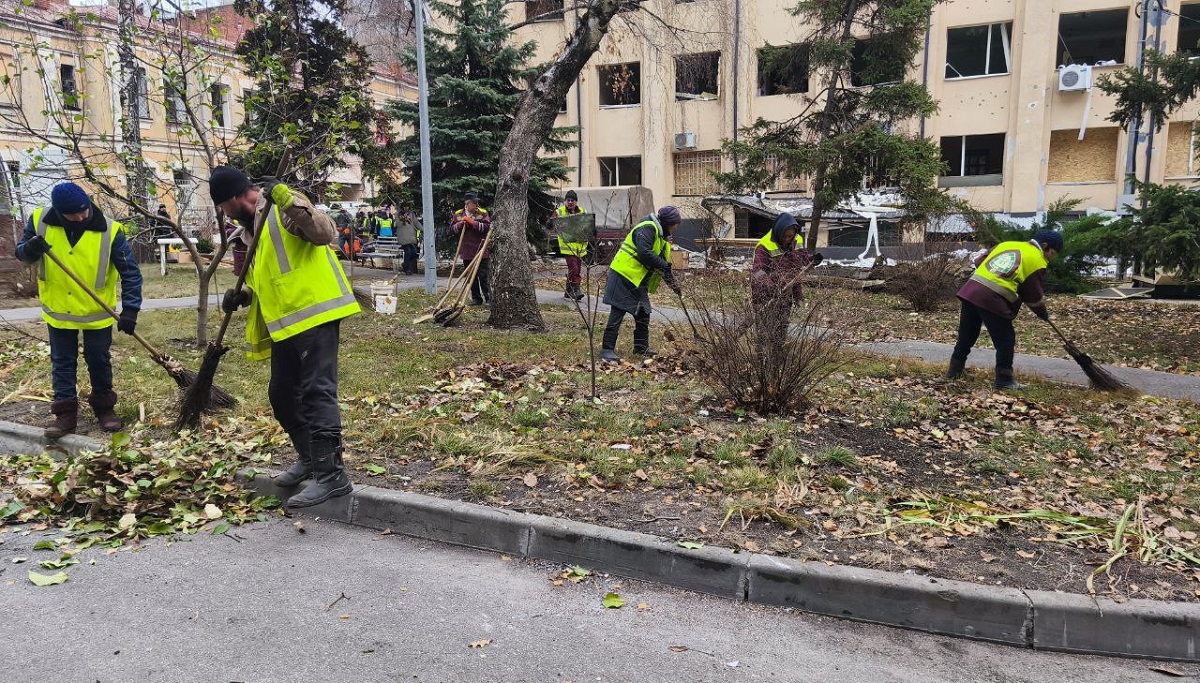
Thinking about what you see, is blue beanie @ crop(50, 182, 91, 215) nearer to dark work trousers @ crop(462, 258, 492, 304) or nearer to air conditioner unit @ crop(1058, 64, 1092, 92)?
dark work trousers @ crop(462, 258, 492, 304)

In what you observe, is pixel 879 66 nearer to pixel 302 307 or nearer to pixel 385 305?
pixel 385 305

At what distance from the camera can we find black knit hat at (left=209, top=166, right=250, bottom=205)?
4387 mm

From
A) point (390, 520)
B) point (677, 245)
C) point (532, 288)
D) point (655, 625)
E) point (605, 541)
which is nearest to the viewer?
point (655, 625)

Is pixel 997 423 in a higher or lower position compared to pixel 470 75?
lower

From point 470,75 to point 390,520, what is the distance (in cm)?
1681

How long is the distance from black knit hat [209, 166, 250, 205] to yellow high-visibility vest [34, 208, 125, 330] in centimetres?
199

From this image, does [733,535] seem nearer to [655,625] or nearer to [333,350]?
[655,625]

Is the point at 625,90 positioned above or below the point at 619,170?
above

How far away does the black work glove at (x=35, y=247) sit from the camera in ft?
18.1

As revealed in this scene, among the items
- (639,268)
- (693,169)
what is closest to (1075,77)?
(693,169)

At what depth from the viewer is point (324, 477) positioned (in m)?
4.48

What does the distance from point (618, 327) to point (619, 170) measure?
22.8m

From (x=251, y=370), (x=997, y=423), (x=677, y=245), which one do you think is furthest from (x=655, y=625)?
(x=677, y=245)

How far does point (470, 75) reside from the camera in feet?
64.0
